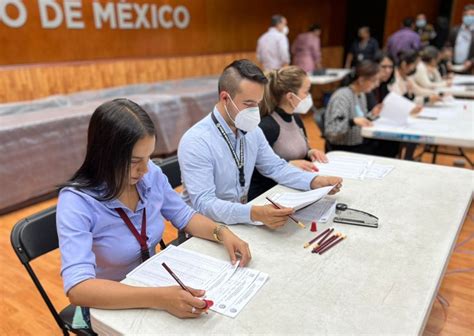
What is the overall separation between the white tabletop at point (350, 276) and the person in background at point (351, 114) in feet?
4.78

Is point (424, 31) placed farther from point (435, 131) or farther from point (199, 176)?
point (199, 176)

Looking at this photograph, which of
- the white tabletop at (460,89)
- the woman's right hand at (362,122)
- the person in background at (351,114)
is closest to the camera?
the woman's right hand at (362,122)

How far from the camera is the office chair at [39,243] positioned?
4.27 ft

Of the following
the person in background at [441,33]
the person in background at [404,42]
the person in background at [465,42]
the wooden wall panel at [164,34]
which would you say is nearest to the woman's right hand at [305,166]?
the wooden wall panel at [164,34]

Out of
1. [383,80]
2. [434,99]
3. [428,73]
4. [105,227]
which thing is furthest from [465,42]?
[105,227]

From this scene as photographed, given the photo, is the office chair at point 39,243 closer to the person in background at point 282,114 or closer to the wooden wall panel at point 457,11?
the person in background at point 282,114

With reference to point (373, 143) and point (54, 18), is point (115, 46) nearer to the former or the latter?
point (54, 18)

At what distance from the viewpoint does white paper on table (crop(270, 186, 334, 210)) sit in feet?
4.76

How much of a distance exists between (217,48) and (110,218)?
570 centimetres

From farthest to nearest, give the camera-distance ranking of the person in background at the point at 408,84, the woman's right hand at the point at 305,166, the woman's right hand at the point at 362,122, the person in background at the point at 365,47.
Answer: the person in background at the point at 365,47 < the person in background at the point at 408,84 < the woman's right hand at the point at 362,122 < the woman's right hand at the point at 305,166

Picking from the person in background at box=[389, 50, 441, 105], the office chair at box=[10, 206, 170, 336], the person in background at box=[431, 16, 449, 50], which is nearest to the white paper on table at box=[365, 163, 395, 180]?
the office chair at box=[10, 206, 170, 336]

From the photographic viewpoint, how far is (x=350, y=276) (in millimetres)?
1137

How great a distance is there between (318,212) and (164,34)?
15.5 feet

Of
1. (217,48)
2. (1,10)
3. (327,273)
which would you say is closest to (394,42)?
(217,48)
